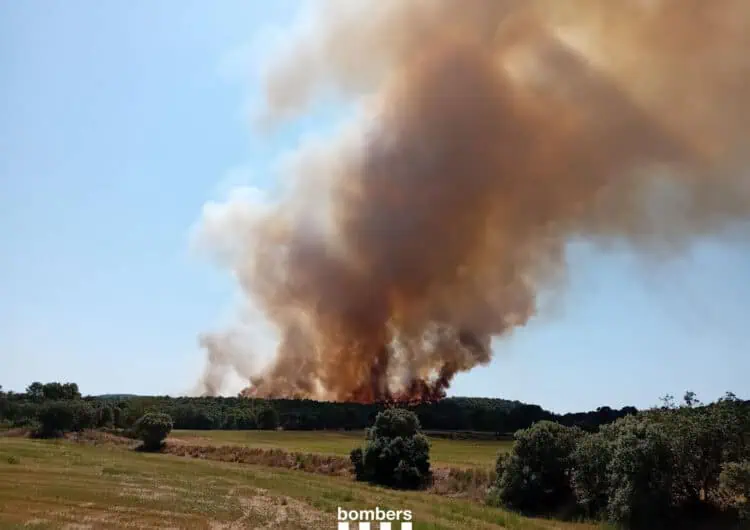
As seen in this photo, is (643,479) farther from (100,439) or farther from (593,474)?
(100,439)

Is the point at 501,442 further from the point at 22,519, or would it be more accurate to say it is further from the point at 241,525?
the point at 22,519

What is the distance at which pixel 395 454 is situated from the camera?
187 feet

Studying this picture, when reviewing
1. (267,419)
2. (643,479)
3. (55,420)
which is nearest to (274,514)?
(643,479)

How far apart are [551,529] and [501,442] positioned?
6016 cm

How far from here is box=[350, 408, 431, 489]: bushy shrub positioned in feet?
182

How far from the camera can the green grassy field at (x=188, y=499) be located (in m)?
31.3

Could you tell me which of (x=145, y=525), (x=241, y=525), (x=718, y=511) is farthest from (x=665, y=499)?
(x=145, y=525)

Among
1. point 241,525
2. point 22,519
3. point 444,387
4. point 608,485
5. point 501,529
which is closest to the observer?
point 22,519

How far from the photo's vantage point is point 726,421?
3616 centimetres

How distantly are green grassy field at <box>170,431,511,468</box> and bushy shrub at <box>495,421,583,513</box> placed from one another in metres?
13.1

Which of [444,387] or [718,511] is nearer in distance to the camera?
[718,511]

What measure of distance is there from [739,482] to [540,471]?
575 inches

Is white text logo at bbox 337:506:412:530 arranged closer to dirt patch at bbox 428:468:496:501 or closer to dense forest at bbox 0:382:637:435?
dirt patch at bbox 428:468:496:501

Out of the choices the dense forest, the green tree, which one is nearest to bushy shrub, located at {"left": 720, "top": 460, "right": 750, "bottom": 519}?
the dense forest
